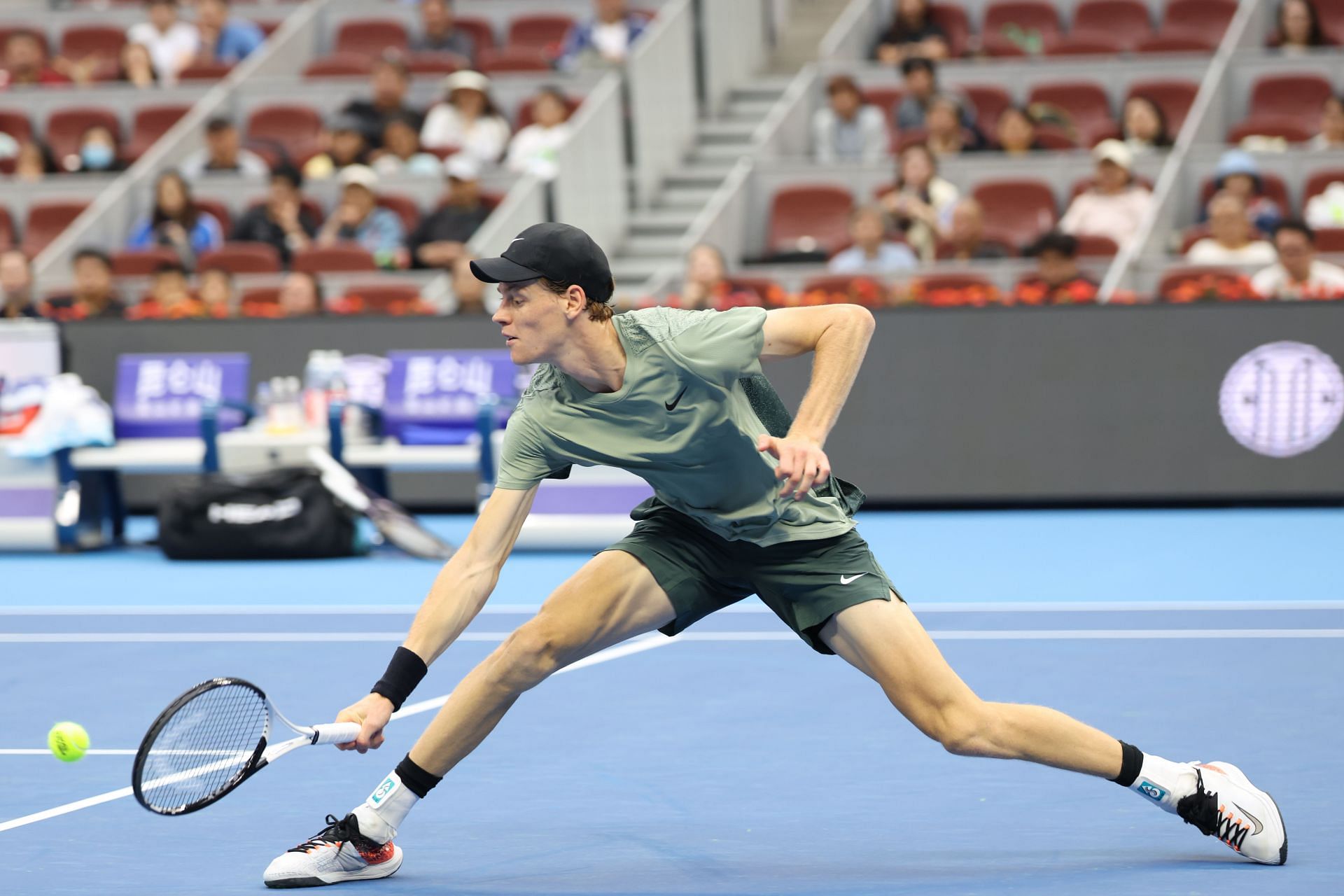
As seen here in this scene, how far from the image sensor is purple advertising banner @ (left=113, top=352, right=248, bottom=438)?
Result: 11422mm

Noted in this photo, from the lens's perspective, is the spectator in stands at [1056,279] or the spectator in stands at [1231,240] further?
the spectator in stands at [1231,240]

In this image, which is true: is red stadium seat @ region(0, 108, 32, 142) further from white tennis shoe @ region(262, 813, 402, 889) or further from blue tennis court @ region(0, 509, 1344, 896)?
white tennis shoe @ region(262, 813, 402, 889)

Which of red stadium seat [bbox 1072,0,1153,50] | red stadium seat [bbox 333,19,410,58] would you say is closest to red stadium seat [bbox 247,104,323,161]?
red stadium seat [bbox 333,19,410,58]

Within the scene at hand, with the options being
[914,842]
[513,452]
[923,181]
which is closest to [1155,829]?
[914,842]

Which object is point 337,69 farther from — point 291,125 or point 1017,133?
point 1017,133

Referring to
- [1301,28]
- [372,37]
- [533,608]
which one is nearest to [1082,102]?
[1301,28]

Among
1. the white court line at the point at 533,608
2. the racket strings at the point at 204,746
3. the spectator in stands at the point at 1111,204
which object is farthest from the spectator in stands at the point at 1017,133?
the racket strings at the point at 204,746

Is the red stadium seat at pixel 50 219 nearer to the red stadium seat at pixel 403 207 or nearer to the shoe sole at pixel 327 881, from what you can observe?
the red stadium seat at pixel 403 207

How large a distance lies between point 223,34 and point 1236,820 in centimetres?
1487

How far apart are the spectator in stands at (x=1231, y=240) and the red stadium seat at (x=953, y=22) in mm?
4407

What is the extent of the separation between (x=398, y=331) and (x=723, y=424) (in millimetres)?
7642

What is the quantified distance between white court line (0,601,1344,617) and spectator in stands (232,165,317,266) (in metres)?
5.65

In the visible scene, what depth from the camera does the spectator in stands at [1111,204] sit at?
41.3 feet

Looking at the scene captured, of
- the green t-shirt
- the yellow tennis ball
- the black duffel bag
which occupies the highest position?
the green t-shirt
